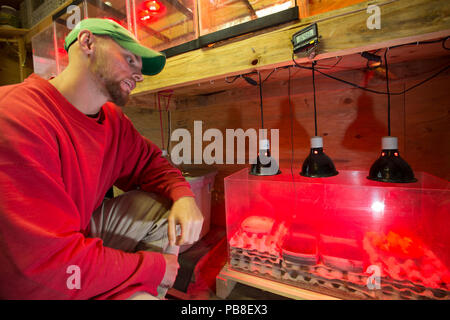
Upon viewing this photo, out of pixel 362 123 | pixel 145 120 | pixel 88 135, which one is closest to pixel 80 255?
pixel 88 135

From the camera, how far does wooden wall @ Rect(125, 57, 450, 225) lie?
3.59 ft

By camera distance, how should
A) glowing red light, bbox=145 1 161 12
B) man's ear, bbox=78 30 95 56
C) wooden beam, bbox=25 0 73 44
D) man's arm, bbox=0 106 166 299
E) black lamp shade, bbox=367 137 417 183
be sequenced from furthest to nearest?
1. wooden beam, bbox=25 0 73 44
2. glowing red light, bbox=145 1 161 12
3. black lamp shade, bbox=367 137 417 183
4. man's ear, bbox=78 30 95 56
5. man's arm, bbox=0 106 166 299

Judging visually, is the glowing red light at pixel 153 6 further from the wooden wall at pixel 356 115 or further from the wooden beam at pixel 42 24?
the wooden beam at pixel 42 24

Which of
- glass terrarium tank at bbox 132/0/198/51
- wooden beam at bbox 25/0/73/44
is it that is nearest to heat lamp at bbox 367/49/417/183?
glass terrarium tank at bbox 132/0/198/51

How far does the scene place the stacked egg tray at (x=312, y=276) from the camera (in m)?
0.80

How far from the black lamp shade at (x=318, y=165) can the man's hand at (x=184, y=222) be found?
1.96 ft

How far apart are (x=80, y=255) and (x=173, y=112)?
5.17 ft

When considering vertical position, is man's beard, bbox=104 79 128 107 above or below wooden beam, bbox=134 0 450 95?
below

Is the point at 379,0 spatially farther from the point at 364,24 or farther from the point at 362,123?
the point at 362,123

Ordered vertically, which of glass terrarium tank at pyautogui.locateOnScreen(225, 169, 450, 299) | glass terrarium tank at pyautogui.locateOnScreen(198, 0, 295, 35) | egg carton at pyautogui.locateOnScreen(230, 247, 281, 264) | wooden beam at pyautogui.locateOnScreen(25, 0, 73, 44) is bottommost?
egg carton at pyautogui.locateOnScreen(230, 247, 281, 264)

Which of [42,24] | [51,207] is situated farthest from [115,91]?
[42,24]

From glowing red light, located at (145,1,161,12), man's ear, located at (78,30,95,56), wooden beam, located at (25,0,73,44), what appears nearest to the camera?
man's ear, located at (78,30,95,56)

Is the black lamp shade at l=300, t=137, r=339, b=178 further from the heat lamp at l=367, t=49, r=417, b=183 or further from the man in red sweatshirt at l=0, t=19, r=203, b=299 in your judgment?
the man in red sweatshirt at l=0, t=19, r=203, b=299

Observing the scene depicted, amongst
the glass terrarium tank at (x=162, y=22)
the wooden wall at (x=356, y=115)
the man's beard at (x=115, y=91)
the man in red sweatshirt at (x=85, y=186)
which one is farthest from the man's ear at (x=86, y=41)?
the wooden wall at (x=356, y=115)
